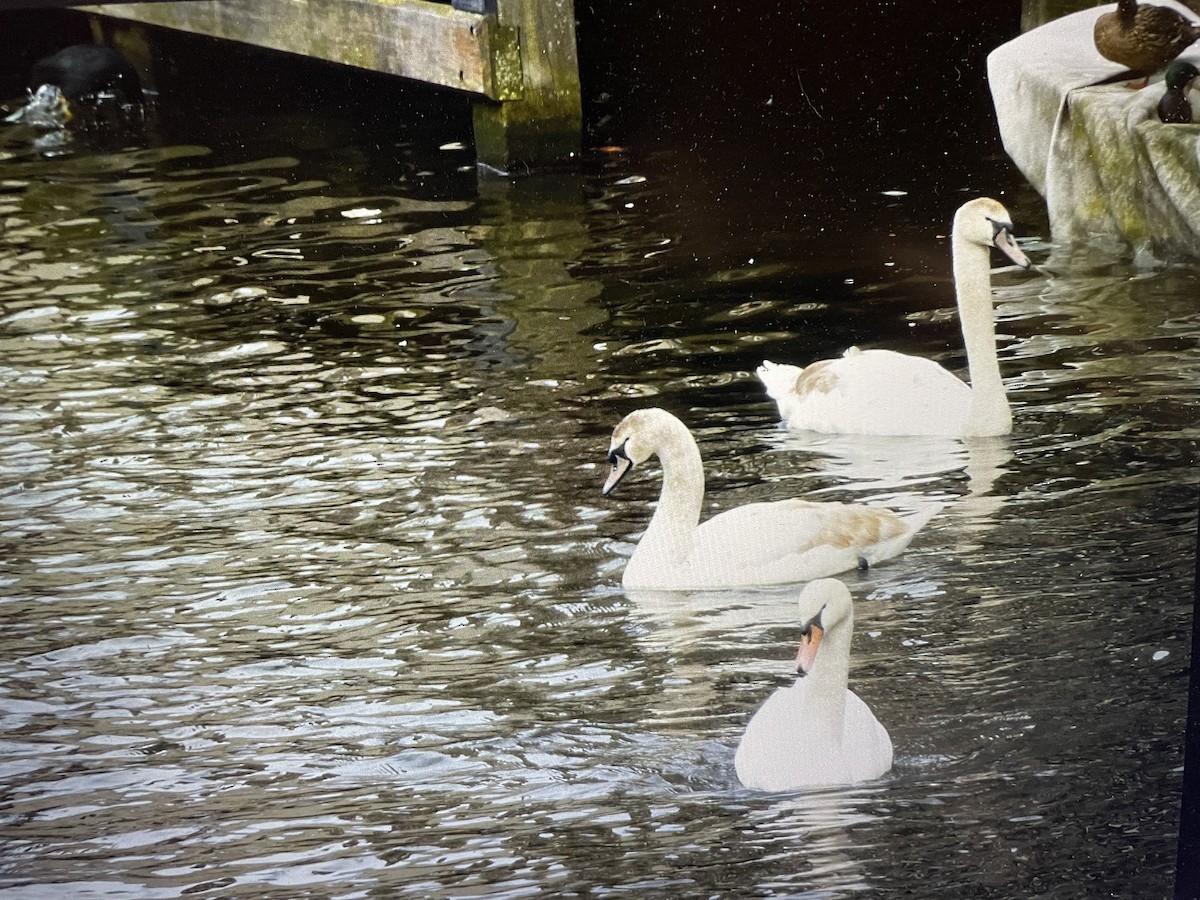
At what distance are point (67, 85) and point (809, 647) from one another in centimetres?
851

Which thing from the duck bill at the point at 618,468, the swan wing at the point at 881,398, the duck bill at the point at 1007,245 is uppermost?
the duck bill at the point at 1007,245

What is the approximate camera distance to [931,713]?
10.7 feet

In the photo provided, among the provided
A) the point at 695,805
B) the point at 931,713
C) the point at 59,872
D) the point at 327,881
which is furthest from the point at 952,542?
the point at 59,872

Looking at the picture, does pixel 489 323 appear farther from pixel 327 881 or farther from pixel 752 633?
pixel 327 881

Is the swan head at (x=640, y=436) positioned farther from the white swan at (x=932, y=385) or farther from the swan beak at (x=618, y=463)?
the white swan at (x=932, y=385)

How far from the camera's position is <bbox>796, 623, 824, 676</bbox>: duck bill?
2.95 meters

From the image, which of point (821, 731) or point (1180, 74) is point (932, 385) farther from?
point (821, 731)

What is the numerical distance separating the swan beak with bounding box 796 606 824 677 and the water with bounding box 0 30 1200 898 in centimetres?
26

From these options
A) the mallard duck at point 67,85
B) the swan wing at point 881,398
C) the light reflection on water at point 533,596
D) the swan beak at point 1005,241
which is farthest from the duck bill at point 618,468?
the mallard duck at point 67,85

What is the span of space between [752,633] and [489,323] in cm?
280

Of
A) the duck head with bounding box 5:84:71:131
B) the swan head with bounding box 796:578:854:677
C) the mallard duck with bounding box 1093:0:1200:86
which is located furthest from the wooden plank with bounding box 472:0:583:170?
the swan head with bounding box 796:578:854:677

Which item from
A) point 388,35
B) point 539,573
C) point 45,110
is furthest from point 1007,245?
point 45,110

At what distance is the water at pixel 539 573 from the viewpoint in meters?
2.95

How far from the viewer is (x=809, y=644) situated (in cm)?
298
